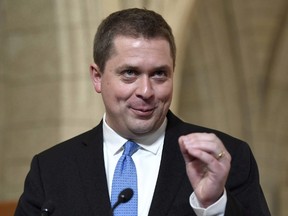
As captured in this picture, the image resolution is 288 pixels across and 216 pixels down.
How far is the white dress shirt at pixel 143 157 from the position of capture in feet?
8.07

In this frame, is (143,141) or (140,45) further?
(143,141)

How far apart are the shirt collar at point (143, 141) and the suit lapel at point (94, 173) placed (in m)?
0.04

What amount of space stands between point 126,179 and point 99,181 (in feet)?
0.28

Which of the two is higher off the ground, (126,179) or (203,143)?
(203,143)

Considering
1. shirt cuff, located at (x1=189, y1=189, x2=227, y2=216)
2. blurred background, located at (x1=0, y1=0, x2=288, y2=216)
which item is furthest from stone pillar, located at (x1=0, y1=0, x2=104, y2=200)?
shirt cuff, located at (x1=189, y1=189, x2=227, y2=216)

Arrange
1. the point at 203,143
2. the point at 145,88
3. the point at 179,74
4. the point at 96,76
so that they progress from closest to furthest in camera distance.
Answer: the point at 203,143
the point at 145,88
the point at 96,76
the point at 179,74

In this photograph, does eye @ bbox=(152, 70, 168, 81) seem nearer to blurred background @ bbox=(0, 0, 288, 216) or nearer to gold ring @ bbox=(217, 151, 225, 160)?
gold ring @ bbox=(217, 151, 225, 160)

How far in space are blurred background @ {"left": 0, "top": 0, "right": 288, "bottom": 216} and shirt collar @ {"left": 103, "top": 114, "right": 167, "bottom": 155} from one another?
273 centimetres

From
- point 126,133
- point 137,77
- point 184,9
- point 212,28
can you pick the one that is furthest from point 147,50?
point 212,28

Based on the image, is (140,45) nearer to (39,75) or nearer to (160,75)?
(160,75)

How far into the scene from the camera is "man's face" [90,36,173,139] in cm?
241

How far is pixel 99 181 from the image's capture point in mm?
2473

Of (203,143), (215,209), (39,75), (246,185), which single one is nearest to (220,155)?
(203,143)

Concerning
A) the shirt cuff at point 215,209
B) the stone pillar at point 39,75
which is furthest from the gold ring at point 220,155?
the stone pillar at point 39,75
